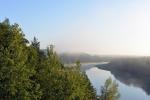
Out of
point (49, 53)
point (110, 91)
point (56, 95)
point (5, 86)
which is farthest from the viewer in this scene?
point (110, 91)

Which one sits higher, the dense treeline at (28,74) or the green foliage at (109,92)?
the dense treeline at (28,74)

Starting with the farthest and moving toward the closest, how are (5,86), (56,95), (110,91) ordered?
1. (110,91)
2. (56,95)
3. (5,86)

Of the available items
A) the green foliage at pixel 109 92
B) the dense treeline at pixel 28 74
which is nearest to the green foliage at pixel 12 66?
the dense treeline at pixel 28 74

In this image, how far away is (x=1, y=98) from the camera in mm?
60594

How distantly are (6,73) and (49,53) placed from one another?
18.3 meters

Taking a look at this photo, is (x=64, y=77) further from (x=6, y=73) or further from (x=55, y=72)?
(x=6, y=73)

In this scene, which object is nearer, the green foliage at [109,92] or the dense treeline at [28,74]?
the dense treeline at [28,74]

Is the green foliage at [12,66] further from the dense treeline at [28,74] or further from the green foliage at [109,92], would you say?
the green foliage at [109,92]

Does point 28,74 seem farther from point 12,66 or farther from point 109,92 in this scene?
point 109,92

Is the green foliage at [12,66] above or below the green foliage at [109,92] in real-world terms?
above

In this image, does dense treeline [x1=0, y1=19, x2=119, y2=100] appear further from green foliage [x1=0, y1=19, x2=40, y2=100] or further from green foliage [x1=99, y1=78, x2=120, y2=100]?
green foliage [x1=99, y1=78, x2=120, y2=100]

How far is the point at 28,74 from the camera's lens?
213ft

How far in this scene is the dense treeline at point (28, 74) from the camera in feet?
200

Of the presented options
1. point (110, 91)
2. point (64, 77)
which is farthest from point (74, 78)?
point (110, 91)
